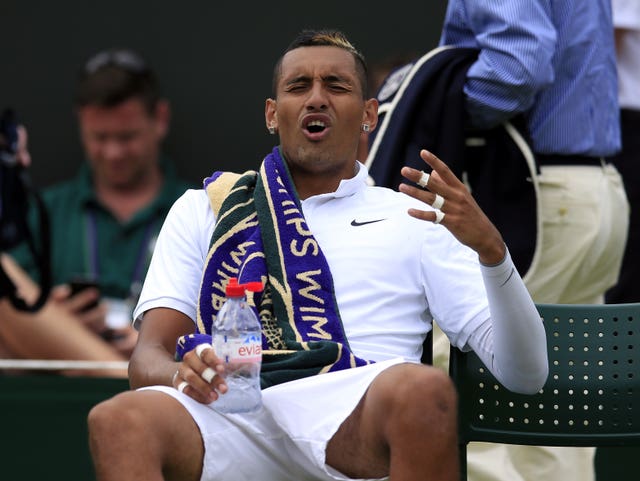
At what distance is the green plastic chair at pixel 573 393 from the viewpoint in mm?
3379

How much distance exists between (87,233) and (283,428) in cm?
301

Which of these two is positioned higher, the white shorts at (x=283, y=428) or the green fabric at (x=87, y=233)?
the white shorts at (x=283, y=428)

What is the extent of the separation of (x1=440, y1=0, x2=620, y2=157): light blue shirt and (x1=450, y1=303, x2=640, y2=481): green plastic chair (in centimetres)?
82

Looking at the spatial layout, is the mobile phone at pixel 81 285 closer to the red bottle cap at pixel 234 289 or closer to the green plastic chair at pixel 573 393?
the green plastic chair at pixel 573 393

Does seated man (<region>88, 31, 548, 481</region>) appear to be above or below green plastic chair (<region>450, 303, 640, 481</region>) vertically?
above

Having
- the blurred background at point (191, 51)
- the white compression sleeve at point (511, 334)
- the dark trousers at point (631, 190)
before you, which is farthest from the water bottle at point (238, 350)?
the blurred background at point (191, 51)

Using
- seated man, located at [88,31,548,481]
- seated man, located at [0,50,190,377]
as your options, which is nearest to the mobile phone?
seated man, located at [0,50,190,377]

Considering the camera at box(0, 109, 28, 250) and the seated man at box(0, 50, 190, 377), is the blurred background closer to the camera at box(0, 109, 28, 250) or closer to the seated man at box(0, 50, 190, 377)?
the seated man at box(0, 50, 190, 377)

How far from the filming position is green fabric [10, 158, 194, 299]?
5.64 metres

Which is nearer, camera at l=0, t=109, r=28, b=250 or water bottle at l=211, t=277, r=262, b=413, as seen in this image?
water bottle at l=211, t=277, r=262, b=413

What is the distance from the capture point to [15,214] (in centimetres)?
562

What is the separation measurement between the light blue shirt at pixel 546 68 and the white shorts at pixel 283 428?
4.41 ft

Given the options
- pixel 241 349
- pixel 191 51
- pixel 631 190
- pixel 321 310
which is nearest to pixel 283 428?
pixel 241 349

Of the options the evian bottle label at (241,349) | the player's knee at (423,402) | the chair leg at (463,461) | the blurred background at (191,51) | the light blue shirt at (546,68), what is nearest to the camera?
the player's knee at (423,402)
